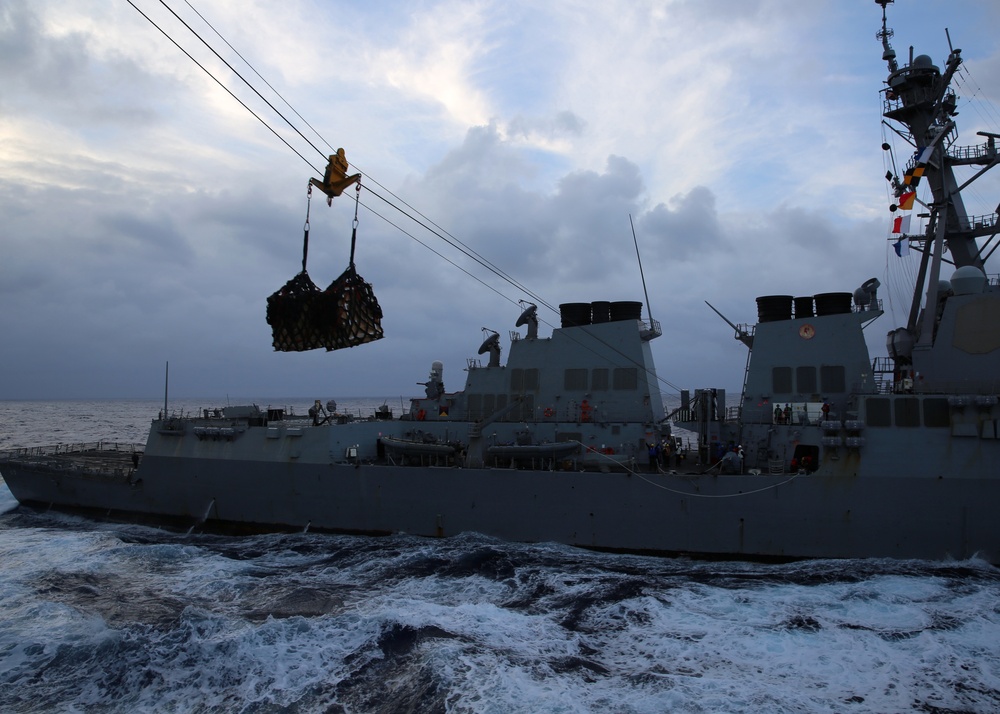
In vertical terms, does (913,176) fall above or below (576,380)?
above

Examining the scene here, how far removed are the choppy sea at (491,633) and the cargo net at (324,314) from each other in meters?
5.59

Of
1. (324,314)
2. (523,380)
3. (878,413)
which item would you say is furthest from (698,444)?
(324,314)

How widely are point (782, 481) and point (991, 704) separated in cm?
581

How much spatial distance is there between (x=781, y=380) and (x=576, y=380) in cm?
560

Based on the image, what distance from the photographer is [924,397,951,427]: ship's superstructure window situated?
13617 millimetres

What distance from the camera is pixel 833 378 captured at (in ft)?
51.1

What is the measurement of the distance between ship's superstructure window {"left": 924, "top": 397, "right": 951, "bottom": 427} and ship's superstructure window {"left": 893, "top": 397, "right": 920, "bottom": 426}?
0.17 meters

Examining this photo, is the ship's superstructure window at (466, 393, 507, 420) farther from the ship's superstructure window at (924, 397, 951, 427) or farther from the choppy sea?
the ship's superstructure window at (924, 397, 951, 427)

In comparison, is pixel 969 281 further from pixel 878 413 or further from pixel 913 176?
pixel 878 413

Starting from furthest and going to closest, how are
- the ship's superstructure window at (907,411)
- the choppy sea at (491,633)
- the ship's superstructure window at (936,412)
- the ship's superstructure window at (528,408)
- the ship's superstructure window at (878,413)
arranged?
1. the ship's superstructure window at (528,408)
2. the ship's superstructure window at (878,413)
3. the ship's superstructure window at (907,411)
4. the ship's superstructure window at (936,412)
5. the choppy sea at (491,633)

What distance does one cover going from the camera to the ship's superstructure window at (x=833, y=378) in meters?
15.5

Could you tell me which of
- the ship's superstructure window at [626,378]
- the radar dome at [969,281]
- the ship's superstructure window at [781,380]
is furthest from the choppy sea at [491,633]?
the radar dome at [969,281]

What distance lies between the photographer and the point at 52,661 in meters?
10.0

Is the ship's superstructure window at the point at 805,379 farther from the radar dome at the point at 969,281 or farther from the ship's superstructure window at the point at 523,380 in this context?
the ship's superstructure window at the point at 523,380
